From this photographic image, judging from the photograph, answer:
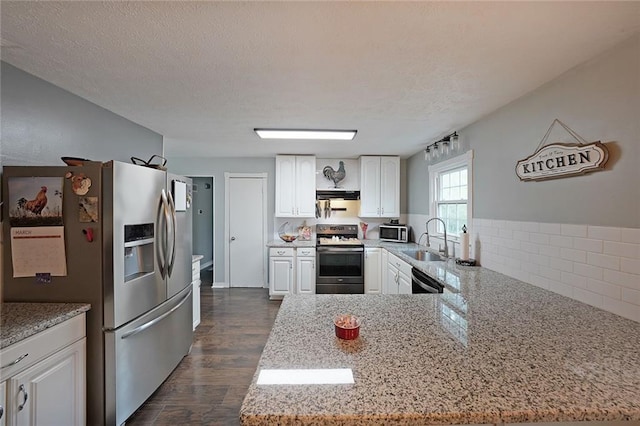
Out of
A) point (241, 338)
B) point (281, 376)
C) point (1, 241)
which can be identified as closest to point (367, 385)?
point (281, 376)

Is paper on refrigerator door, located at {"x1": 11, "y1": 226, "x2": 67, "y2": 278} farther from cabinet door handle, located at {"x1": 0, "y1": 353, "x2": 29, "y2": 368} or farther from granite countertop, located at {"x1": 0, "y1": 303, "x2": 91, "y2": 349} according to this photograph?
cabinet door handle, located at {"x1": 0, "y1": 353, "x2": 29, "y2": 368}

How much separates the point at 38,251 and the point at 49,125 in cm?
92

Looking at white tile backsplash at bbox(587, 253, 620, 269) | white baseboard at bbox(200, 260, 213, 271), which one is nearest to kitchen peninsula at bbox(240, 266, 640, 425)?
white tile backsplash at bbox(587, 253, 620, 269)

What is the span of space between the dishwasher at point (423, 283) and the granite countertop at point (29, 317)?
241cm

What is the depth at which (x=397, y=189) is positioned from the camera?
14.9ft

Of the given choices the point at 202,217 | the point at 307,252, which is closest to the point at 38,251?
the point at 307,252

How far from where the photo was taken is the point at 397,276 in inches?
133

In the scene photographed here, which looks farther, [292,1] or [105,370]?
[105,370]

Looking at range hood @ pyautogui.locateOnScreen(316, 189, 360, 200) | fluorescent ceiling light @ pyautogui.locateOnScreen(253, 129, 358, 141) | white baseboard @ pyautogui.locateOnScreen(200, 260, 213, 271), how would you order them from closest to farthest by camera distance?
1. fluorescent ceiling light @ pyautogui.locateOnScreen(253, 129, 358, 141)
2. range hood @ pyautogui.locateOnScreen(316, 189, 360, 200)
3. white baseboard @ pyautogui.locateOnScreen(200, 260, 213, 271)

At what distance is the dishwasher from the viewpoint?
89.0 inches

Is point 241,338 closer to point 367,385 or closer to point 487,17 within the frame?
point 367,385

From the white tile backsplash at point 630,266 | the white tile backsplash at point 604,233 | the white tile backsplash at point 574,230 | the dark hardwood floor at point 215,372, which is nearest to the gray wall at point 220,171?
the dark hardwood floor at point 215,372

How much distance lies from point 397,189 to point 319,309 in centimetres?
337

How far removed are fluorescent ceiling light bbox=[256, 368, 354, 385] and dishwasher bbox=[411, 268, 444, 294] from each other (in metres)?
1.52
